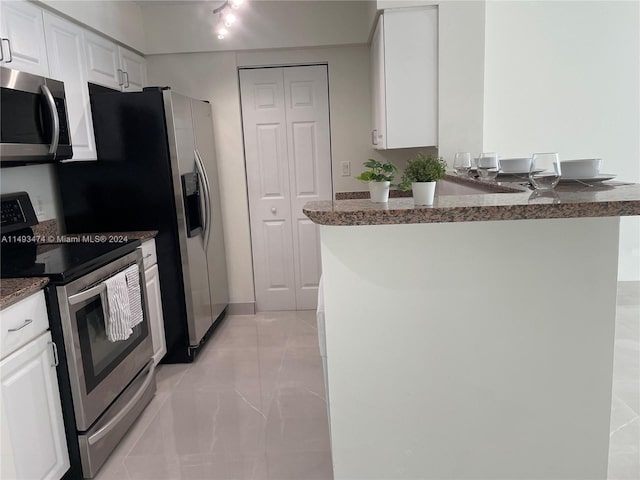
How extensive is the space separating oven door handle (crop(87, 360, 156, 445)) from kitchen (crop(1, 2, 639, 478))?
166 centimetres

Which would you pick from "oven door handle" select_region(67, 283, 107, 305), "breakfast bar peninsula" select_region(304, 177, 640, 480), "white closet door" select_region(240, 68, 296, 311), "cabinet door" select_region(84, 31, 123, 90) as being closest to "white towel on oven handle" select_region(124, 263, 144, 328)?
"oven door handle" select_region(67, 283, 107, 305)

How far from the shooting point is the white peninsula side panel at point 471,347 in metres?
1.48

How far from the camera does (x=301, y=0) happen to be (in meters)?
3.74

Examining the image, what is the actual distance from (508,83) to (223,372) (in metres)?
2.99

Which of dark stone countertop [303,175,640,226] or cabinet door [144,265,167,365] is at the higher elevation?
dark stone countertop [303,175,640,226]

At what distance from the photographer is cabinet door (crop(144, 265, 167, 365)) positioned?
3001 millimetres

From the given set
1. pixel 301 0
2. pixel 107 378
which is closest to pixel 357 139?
pixel 301 0

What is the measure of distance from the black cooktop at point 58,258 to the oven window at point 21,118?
0.56 metres

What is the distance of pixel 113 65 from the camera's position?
130 inches

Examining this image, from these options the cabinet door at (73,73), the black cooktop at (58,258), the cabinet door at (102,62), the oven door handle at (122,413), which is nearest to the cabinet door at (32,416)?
the oven door handle at (122,413)

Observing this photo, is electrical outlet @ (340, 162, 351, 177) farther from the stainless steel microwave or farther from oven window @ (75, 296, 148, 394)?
oven window @ (75, 296, 148, 394)

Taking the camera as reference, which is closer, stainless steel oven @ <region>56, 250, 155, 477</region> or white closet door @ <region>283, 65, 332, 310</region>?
stainless steel oven @ <region>56, 250, 155, 477</region>

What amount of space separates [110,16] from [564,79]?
3352 millimetres

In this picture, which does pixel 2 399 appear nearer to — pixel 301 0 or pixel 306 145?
pixel 306 145
